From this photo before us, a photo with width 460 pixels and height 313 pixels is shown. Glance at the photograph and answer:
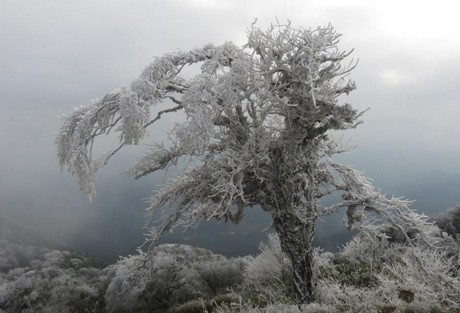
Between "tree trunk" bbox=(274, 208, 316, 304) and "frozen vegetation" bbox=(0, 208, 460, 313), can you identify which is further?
"tree trunk" bbox=(274, 208, 316, 304)

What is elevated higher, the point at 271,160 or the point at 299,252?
the point at 271,160

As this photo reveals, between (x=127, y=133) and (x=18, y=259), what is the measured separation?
52.8 meters

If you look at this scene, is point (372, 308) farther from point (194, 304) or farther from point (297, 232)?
point (194, 304)

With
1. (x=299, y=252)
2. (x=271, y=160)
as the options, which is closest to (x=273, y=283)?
(x=299, y=252)

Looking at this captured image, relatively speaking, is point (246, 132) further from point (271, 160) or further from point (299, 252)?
point (299, 252)

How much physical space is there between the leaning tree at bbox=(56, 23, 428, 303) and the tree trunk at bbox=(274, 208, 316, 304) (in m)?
0.03

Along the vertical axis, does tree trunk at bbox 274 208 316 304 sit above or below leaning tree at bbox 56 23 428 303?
below

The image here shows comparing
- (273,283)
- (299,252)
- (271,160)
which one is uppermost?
(271,160)

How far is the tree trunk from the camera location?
32.3 ft

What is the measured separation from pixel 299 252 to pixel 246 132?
3482 millimetres

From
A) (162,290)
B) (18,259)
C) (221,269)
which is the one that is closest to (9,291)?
(162,290)

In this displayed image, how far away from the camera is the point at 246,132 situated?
392 inches

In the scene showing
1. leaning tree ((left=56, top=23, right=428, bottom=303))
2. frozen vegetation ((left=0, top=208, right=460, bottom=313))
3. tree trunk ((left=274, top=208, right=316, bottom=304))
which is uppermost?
leaning tree ((left=56, top=23, right=428, bottom=303))

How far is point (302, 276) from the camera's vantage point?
9.96 meters
